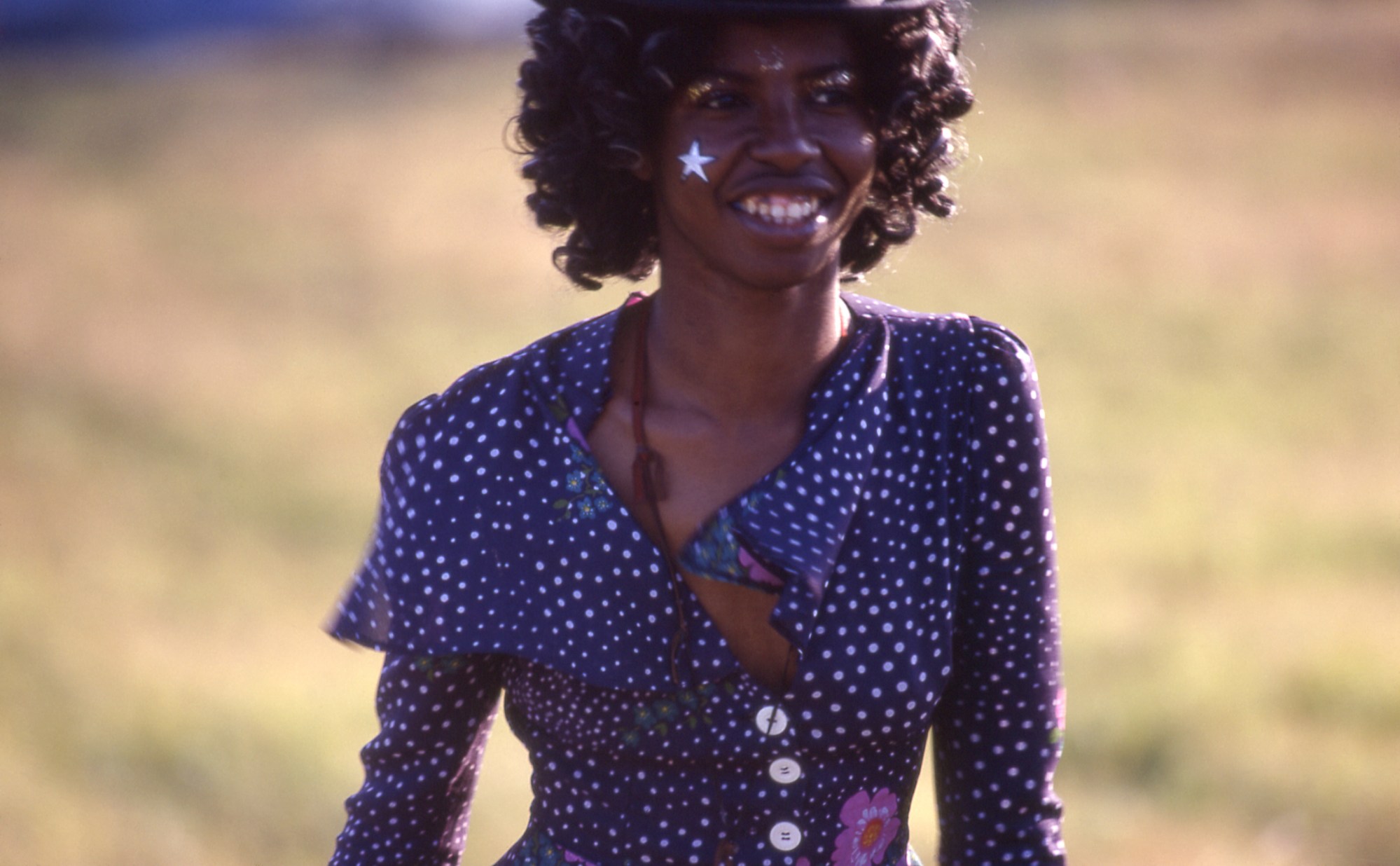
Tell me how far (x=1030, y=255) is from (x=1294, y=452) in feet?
8.54

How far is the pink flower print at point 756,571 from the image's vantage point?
1822mm

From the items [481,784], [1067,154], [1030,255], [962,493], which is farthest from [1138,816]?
[1067,154]

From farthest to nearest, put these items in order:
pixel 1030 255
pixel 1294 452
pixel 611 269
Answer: pixel 1030 255 → pixel 1294 452 → pixel 611 269

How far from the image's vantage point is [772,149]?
5.98 ft

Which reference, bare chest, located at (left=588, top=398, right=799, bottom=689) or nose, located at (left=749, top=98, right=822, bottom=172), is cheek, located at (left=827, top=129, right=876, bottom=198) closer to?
nose, located at (left=749, top=98, right=822, bottom=172)

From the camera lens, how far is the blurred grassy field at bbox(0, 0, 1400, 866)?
4840 millimetres

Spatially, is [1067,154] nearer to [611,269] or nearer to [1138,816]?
[1138,816]

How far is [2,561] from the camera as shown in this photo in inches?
246

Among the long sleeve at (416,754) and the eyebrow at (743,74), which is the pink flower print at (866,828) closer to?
the long sleeve at (416,754)

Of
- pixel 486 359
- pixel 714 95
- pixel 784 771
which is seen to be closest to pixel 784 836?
pixel 784 771

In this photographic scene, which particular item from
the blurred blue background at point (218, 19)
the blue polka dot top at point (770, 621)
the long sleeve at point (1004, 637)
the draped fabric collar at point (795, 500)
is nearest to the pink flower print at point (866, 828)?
the blue polka dot top at point (770, 621)

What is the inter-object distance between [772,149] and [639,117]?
0.68 ft

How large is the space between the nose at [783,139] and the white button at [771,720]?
0.61 metres

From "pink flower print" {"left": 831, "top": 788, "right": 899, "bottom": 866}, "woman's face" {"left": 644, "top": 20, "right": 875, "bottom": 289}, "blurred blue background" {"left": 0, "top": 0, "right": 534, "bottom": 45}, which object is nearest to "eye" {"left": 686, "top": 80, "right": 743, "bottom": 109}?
"woman's face" {"left": 644, "top": 20, "right": 875, "bottom": 289}
